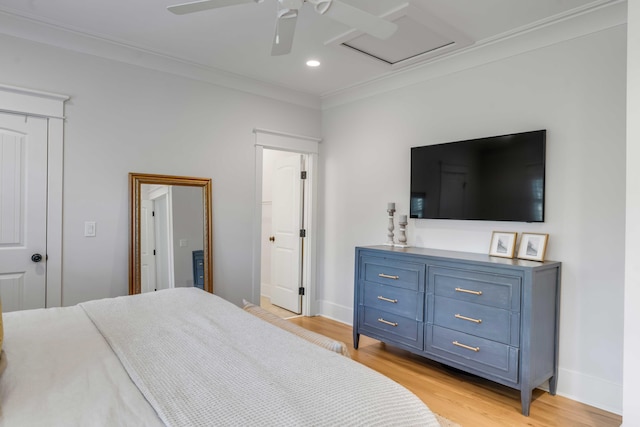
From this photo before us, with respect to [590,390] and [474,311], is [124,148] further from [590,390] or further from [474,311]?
[590,390]

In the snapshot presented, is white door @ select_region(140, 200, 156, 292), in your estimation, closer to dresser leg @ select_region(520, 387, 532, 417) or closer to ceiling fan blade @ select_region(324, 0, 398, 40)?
ceiling fan blade @ select_region(324, 0, 398, 40)

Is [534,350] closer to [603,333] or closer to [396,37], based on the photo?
[603,333]

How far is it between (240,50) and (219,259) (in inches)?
76.6

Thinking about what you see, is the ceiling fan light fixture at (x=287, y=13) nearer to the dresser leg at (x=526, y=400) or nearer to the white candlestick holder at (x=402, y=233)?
the white candlestick holder at (x=402, y=233)

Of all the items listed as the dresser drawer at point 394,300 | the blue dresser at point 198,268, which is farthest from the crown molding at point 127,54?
the dresser drawer at point 394,300

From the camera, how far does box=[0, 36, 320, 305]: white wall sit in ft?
9.71

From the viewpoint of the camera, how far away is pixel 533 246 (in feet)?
9.06

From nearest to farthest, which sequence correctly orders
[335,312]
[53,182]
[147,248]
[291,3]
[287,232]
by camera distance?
[291,3] → [53,182] → [147,248] → [335,312] → [287,232]

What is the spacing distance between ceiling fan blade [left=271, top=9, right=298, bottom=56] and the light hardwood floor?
2.44m

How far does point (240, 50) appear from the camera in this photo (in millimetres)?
3238

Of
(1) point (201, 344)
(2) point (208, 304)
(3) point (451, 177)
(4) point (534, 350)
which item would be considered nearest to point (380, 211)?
(3) point (451, 177)

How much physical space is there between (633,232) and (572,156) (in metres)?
0.89

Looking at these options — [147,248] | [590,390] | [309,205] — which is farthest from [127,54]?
[590,390]

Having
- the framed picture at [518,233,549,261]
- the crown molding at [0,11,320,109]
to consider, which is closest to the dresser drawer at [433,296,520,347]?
the framed picture at [518,233,549,261]
